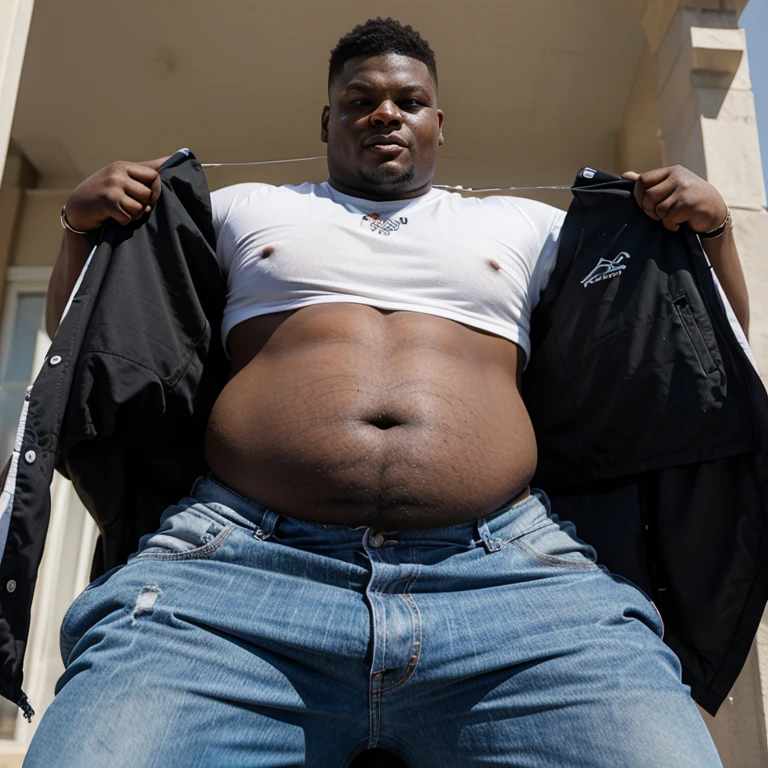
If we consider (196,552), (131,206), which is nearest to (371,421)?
(196,552)

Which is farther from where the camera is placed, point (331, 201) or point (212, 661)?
point (331, 201)

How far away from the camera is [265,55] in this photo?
153 inches

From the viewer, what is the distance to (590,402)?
1.88 metres

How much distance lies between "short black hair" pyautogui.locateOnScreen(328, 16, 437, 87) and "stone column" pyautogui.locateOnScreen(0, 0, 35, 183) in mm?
891

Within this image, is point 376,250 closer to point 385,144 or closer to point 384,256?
point 384,256

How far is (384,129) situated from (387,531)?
1.06 metres

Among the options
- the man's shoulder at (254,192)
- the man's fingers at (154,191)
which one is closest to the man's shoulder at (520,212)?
the man's shoulder at (254,192)

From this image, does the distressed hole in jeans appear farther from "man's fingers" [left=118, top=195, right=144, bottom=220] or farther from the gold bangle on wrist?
the gold bangle on wrist

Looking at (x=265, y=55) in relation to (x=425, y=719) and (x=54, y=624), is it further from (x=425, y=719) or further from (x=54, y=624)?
(x=425, y=719)

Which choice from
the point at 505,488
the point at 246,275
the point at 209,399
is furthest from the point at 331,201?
the point at 505,488

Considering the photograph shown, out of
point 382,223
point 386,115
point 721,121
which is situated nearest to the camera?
point 382,223

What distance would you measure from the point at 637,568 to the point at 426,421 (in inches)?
22.3

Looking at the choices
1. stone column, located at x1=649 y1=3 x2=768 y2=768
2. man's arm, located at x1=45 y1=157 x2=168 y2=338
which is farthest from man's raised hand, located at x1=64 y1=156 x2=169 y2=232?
stone column, located at x1=649 y1=3 x2=768 y2=768

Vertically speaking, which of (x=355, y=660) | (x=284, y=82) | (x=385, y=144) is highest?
(x=284, y=82)
